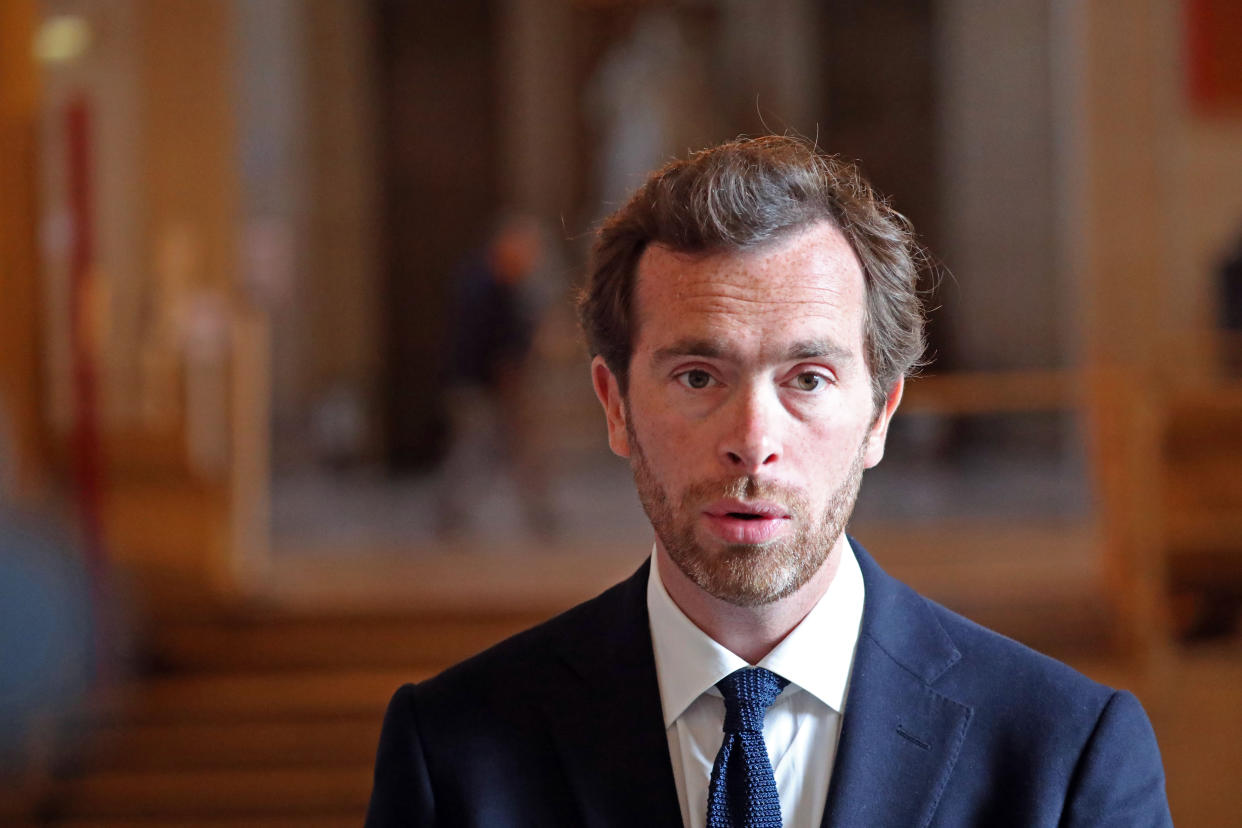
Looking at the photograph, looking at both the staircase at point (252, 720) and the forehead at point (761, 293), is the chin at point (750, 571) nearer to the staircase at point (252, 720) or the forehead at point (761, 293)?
the forehead at point (761, 293)

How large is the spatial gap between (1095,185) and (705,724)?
1006cm

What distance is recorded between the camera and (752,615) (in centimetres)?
167

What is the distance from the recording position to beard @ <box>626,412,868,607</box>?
5.18 feet

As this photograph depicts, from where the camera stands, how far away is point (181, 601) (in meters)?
7.67

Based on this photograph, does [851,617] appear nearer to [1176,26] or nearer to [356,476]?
[1176,26]

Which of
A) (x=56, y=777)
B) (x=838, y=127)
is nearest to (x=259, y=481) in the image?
(x=56, y=777)

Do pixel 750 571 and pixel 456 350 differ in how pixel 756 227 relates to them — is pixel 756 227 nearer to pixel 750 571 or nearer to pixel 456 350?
pixel 750 571

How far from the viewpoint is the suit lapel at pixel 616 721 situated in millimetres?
1643

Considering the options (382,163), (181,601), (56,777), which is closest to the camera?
(56,777)

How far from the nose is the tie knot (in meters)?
0.25

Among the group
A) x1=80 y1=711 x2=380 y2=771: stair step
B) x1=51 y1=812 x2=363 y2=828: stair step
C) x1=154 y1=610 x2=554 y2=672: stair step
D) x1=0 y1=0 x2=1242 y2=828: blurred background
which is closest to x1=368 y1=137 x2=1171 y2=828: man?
x1=0 y1=0 x2=1242 y2=828: blurred background

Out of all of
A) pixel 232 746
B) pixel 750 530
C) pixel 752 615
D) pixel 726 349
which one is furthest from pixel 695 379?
pixel 232 746

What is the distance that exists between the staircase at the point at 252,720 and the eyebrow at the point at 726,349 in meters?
5.29

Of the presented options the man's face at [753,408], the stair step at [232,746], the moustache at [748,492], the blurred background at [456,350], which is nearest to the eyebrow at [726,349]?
the man's face at [753,408]
